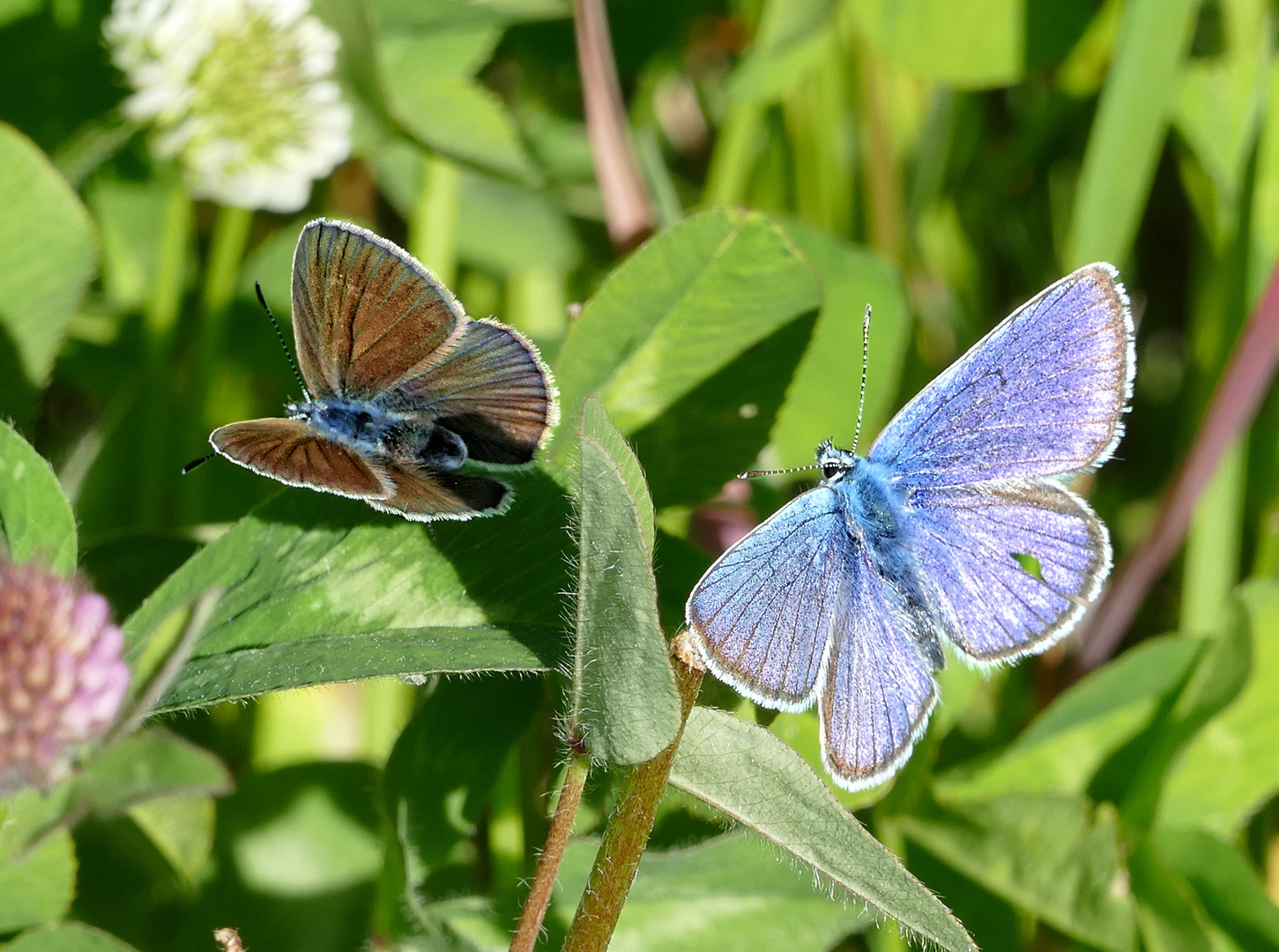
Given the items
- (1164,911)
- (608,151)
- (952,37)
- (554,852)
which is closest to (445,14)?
(608,151)

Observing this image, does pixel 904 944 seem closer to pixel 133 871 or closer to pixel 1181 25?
pixel 133 871

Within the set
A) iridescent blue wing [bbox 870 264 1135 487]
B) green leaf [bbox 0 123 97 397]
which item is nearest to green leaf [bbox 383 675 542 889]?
iridescent blue wing [bbox 870 264 1135 487]

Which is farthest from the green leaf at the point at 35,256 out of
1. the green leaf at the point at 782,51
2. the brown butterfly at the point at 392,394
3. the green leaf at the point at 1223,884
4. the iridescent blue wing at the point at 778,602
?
the green leaf at the point at 1223,884

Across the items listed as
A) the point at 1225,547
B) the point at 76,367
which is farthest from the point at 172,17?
the point at 1225,547

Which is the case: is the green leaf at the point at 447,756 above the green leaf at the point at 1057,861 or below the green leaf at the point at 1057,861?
above

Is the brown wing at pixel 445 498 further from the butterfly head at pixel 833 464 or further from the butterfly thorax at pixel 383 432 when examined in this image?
the butterfly head at pixel 833 464

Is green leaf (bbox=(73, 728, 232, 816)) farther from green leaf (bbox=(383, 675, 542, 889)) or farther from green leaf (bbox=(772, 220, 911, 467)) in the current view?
green leaf (bbox=(772, 220, 911, 467))

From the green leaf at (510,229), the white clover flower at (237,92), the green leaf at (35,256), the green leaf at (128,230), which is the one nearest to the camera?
the green leaf at (35,256)
